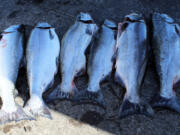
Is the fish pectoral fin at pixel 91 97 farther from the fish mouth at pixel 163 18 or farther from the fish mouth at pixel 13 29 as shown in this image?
the fish mouth at pixel 163 18

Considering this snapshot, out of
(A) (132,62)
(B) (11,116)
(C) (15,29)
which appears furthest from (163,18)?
(B) (11,116)

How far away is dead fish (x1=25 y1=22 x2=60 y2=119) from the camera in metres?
2.33

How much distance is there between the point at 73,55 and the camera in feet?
8.89

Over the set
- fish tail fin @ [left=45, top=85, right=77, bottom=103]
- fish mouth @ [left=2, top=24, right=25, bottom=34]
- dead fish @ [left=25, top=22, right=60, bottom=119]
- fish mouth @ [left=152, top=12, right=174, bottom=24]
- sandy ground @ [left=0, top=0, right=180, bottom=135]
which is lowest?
sandy ground @ [left=0, top=0, right=180, bottom=135]

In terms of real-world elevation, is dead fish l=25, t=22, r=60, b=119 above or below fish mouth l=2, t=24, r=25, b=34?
below

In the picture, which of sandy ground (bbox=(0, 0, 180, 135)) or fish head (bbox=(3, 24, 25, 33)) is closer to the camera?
sandy ground (bbox=(0, 0, 180, 135))

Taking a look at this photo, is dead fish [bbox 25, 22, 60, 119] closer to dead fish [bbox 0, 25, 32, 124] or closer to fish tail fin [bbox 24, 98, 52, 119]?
fish tail fin [bbox 24, 98, 52, 119]

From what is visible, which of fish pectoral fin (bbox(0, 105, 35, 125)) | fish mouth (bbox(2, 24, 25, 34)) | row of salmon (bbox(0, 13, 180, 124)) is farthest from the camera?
fish mouth (bbox(2, 24, 25, 34))

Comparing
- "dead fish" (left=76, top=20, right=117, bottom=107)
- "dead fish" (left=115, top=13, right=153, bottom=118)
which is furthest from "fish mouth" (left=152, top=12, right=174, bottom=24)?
"dead fish" (left=76, top=20, right=117, bottom=107)

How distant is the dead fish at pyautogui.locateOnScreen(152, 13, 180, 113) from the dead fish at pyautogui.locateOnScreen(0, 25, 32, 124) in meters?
1.61

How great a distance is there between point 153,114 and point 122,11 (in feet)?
6.30

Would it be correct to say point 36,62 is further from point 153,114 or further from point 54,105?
point 153,114

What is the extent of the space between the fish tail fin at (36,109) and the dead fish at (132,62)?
2.86 feet

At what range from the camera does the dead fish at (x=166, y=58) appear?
7.75 feet
